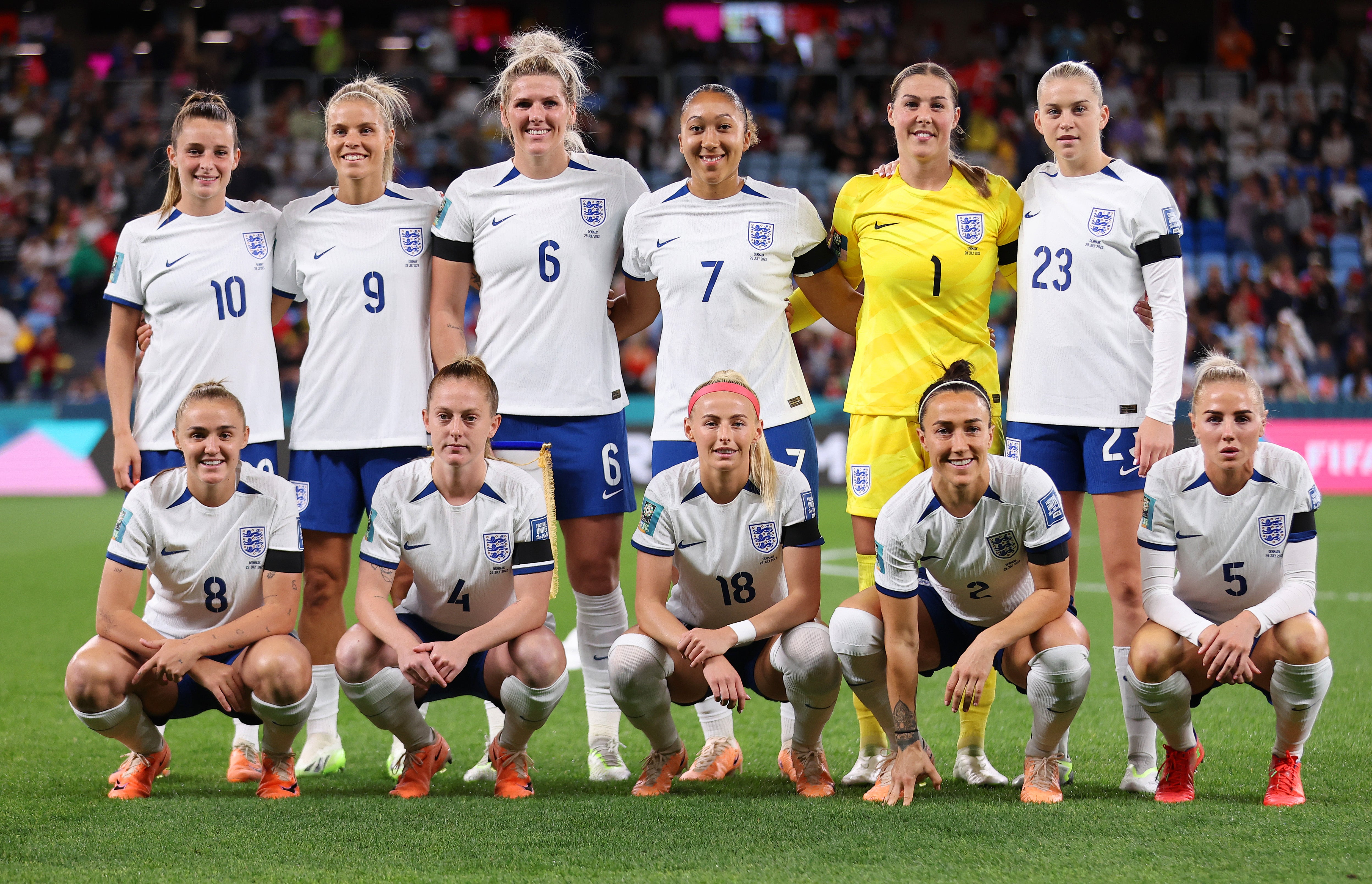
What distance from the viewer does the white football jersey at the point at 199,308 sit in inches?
180

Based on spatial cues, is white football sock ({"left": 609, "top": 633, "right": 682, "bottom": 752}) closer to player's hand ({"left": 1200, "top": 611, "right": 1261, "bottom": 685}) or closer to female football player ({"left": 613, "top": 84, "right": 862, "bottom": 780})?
female football player ({"left": 613, "top": 84, "right": 862, "bottom": 780})

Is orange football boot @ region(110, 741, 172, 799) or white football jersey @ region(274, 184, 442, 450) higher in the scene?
white football jersey @ region(274, 184, 442, 450)

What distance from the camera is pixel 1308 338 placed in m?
16.0

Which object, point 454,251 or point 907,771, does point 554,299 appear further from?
point 907,771

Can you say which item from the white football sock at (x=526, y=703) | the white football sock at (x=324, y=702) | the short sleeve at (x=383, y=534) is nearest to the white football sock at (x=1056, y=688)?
the white football sock at (x=526, y=703)

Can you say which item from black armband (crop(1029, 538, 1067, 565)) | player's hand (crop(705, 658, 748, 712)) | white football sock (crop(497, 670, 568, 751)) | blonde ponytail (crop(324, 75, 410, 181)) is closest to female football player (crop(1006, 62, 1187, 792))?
black armband (crop(1029, 538, 1067, 565))

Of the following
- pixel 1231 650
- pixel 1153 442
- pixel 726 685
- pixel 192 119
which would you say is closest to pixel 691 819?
pixel 726 685

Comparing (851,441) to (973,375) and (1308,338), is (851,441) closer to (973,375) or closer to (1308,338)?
(973,375)

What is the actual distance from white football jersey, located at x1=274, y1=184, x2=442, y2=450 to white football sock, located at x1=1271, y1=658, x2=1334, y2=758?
2.83 m

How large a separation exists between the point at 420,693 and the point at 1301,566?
2.67 metres

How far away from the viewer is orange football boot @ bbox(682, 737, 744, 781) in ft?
14.5

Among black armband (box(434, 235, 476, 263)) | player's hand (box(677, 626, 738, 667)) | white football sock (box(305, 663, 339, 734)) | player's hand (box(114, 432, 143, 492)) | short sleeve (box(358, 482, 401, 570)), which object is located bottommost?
white football sock (box(305, 663, 339, 734))

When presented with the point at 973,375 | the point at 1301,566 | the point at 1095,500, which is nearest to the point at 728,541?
the point at 973,375

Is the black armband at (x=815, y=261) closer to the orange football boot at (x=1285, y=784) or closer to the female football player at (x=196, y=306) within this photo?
the female football player at (x=196, y=306)
